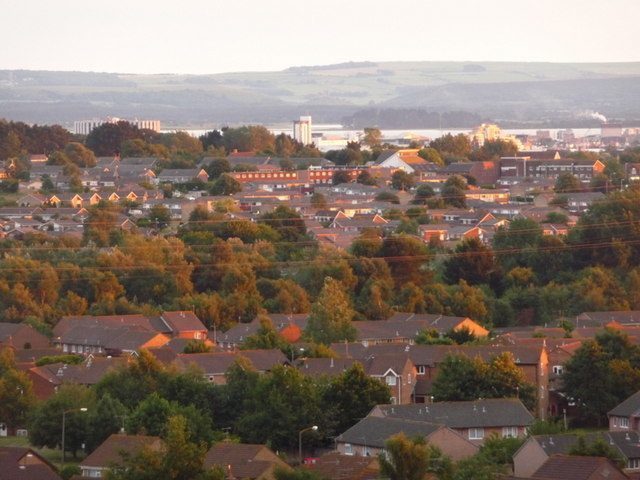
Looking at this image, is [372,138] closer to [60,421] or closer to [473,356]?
[473,356]

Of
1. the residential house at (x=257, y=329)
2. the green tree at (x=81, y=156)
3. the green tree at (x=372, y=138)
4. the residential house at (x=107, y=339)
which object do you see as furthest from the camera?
the green tree at (x=372, y=138)

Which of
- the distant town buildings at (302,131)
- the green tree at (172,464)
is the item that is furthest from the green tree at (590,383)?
the distant town buildings at (302,131)

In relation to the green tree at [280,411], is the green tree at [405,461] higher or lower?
higher

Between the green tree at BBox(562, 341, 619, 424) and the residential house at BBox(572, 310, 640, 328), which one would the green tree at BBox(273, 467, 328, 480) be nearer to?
the green tree at BBox(562, 341, 619, 424)

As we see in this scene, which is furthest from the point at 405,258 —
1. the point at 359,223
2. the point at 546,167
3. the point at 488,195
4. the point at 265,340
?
the point at 546,167

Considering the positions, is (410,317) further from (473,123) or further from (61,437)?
(473,123)

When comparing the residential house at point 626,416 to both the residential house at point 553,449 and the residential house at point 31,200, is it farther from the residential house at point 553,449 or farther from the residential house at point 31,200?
the residential house at point 31,200

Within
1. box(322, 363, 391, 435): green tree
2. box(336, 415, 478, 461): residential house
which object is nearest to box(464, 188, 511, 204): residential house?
box(322, 363, 391, 435): green tree
